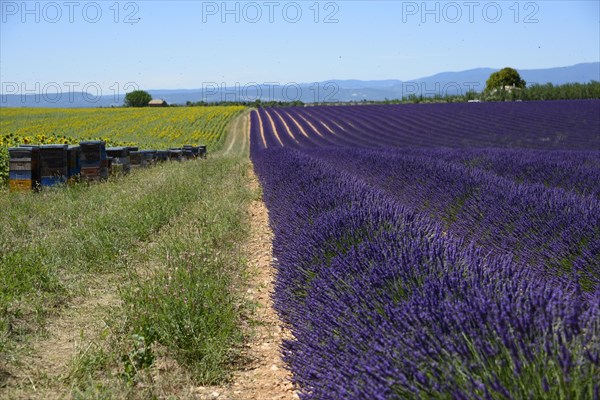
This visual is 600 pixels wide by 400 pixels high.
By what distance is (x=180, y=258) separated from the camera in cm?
467

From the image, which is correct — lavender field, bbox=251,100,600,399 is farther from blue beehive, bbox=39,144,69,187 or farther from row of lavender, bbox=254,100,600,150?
row of lavender, bbox=254,100,600,150

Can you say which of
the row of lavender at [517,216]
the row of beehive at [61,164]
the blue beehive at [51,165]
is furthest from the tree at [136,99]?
the row of lavender at [517,216]

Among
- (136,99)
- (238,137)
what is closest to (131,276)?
(238,137)

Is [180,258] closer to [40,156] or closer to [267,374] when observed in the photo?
[267,374]

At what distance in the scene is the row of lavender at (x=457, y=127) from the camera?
70.6 ft

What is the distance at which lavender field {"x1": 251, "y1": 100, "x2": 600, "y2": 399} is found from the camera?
193 centimetres

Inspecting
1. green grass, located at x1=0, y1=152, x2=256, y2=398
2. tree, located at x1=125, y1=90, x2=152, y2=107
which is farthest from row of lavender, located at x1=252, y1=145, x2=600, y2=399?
tree, located at x1=125, y1=90, x2=152, y2=107

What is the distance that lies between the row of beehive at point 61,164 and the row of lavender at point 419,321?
675 cm

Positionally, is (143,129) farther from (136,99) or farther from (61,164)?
(136,99)

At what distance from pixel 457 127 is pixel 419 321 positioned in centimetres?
2603

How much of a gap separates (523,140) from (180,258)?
18345mm

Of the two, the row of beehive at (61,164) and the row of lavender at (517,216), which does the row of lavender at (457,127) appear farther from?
the row of lavender at (517,216)

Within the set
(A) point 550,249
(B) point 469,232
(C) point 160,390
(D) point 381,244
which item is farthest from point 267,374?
(B) point 469,232

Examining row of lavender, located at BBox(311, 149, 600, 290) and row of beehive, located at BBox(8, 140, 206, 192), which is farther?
row of beehive, located at BBox(8, 140, 206, 192)
